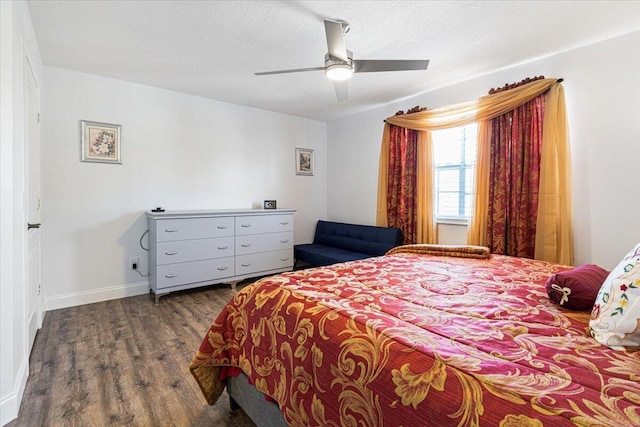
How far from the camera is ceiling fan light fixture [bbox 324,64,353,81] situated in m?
2.13

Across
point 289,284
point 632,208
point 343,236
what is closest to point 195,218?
point 343,236

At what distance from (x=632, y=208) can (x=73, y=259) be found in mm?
5146

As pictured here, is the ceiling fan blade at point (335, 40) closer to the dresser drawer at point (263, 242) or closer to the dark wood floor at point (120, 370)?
the dark wood floor at point (120, 370)

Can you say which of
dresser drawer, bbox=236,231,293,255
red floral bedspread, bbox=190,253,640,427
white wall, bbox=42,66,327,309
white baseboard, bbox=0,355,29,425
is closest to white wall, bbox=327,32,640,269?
red floral bedspread, bbox=190,253,640,427

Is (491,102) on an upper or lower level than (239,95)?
lower

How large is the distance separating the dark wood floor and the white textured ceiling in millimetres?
2445

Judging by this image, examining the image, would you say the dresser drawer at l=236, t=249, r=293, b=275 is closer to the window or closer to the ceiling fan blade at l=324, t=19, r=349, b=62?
the window

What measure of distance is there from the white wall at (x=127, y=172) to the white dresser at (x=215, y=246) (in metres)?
0.37

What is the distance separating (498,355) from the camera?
90cm

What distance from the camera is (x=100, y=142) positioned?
11.0ft

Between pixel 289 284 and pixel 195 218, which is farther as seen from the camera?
Answer: pixel 195 218

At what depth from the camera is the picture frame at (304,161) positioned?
5.01m

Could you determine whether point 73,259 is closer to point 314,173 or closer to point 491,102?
point 314,173

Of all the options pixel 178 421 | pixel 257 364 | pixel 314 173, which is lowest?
pixel 178 421
